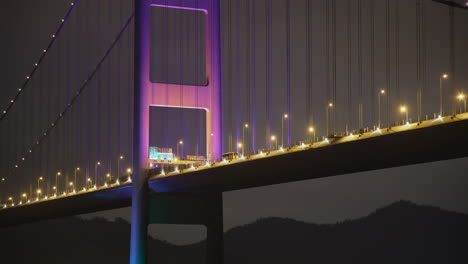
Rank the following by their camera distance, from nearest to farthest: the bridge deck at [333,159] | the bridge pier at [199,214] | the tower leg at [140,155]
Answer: the bridge deck at [333,159] → the tower leg at [140,155] → the bridge pier at [199,214]

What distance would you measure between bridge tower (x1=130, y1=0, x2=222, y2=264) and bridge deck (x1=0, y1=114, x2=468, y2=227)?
87 cm

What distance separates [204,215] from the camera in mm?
37062

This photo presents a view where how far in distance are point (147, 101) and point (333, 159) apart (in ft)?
39.7

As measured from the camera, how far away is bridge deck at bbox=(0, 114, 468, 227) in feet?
77.3

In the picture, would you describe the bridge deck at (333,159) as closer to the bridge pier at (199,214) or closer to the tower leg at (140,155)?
the tower leg at (140,155)

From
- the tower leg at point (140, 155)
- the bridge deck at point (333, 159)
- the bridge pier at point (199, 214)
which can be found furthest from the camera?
the bridge pier at point (199, 214)

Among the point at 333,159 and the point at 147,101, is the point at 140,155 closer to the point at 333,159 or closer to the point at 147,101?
the point at 147,101

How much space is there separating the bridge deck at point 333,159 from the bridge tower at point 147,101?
2.86ft

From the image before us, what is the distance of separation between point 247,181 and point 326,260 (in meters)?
55.5

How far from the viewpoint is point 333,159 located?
89.4 feet

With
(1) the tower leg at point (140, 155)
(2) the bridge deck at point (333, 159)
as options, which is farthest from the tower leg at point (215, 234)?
(1) the tower leg at point (140, 155)

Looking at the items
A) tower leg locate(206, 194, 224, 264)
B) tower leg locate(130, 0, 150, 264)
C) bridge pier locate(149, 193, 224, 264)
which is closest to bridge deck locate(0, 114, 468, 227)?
tower leg locate(130, 0, 150, 264)

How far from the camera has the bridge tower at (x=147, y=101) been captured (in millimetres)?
37000

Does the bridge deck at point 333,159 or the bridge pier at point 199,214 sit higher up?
the bridge deck at point 333,159
